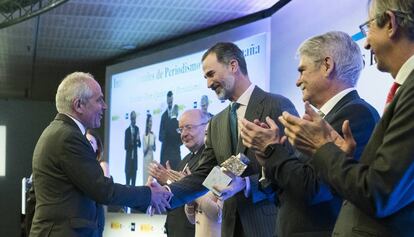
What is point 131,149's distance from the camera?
7047 millimetres

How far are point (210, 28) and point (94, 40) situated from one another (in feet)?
5.47

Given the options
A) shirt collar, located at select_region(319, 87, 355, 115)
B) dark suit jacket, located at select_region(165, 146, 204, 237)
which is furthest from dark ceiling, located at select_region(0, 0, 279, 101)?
shirt collar, located at select_region(319, 87, 355, 115)

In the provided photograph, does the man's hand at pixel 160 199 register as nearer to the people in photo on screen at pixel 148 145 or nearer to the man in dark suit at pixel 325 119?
the man in dark suit at pixel 325 119

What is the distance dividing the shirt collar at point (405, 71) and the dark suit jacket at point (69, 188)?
1679 mm

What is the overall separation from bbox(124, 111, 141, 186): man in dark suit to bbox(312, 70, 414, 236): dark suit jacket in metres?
5.63

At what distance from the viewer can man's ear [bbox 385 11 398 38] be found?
54.2 inches

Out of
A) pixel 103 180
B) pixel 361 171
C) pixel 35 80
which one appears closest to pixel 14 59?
pixel 35 80

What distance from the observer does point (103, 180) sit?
9.02ft

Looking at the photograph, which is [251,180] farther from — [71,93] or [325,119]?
[71,93]

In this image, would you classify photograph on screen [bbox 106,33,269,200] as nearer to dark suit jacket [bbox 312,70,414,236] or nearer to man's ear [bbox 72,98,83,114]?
man's ear [bbox 72,98,83,114]

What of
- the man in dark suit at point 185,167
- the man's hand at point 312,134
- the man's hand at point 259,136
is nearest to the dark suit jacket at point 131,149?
the man in dark suit at point 185,167

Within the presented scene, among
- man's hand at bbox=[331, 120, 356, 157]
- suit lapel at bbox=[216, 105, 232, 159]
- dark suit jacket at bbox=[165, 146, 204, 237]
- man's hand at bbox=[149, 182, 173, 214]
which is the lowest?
dark suit jacket at bbox=[165, 146, 204, 237]

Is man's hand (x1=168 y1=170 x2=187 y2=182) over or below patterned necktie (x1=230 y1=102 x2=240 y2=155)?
below

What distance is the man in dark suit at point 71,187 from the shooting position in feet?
8.88
